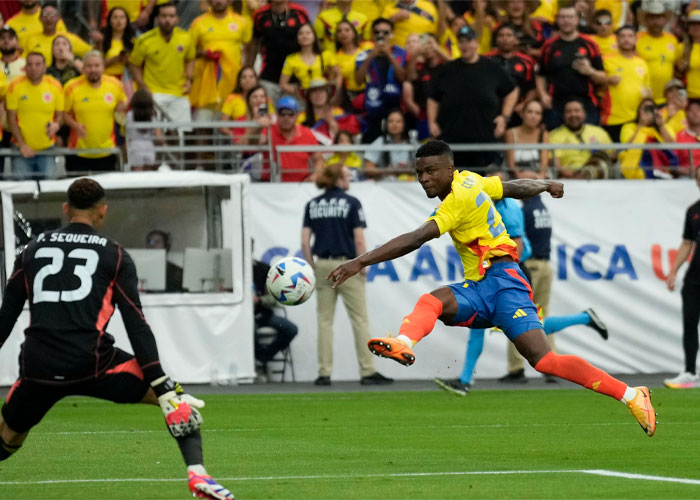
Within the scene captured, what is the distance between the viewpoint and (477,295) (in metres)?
9.02

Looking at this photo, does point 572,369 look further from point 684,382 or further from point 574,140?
point 574,140

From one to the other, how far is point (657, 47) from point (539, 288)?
5618 millimetres

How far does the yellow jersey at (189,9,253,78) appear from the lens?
18656 mm

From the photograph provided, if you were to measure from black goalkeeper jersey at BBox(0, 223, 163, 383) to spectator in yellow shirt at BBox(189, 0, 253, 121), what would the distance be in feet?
39.0

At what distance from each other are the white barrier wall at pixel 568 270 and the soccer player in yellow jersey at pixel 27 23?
4.18 meters

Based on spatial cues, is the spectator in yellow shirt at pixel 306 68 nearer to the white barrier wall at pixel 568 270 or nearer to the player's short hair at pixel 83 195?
the white barrier wall at pixel 568 270

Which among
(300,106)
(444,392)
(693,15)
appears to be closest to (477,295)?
(444,392)

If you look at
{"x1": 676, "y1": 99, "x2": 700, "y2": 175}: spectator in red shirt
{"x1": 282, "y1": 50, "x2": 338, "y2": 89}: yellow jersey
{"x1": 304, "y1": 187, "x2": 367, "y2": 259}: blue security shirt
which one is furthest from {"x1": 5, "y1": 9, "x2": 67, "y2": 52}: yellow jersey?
{"x1": 676, "y1": 99, "x2": 700, "y2": 175}: spectator in red shirt

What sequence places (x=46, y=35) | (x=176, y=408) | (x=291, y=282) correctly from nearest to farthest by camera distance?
(x=176, y=408) → (x=291, y=282) → (x=46, y=35)

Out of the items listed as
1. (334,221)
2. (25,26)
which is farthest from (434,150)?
(25,26)

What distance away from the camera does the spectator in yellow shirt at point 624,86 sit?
18.9m

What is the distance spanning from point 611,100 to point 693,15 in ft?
6.56

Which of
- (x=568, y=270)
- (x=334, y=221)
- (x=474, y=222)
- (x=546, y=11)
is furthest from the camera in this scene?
(x=546, y=11)

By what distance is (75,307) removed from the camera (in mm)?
6840
